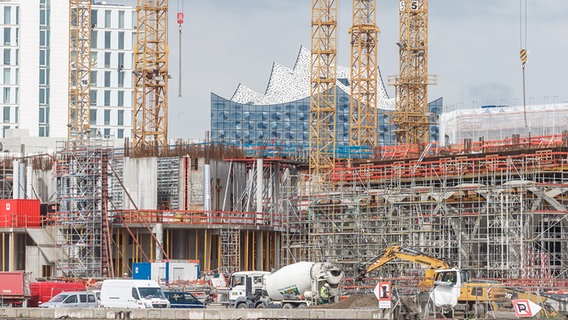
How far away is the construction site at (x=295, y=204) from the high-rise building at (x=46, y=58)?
169 feet

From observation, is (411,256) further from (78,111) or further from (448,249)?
(78,111)

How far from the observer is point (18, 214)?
9375 cm

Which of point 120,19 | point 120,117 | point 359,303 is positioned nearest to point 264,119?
point 120,117

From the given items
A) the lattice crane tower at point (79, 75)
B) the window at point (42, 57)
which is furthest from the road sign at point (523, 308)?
the window at point (42, 57)

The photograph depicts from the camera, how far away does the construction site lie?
74.8 m

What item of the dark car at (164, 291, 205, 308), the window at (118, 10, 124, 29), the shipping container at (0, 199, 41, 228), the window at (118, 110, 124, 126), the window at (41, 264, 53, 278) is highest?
the window at (118, 10, 124, 29)

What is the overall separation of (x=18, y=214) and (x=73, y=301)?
33.2m

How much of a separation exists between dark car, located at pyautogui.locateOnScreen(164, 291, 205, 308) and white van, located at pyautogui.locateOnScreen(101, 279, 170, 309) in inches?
29.3

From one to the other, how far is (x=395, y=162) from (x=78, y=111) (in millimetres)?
63066

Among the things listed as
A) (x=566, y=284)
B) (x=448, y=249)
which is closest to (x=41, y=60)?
(x=448, y=249)

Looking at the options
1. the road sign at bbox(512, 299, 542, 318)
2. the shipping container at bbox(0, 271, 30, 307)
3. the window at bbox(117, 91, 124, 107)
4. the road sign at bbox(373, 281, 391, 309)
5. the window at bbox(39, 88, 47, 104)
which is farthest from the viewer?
the window at bbox(117, 91, 124, 107)

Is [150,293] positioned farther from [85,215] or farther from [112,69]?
[112,69]

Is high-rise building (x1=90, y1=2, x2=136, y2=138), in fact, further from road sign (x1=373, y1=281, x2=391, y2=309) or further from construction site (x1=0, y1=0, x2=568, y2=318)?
road sign (x1=373, y1=281, x2=391, y2=309)

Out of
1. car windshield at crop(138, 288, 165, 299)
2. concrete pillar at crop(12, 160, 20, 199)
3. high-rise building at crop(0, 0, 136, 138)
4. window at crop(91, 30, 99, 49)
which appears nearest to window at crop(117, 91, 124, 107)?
high-rise building at crop(0, 0, 136, 138)
